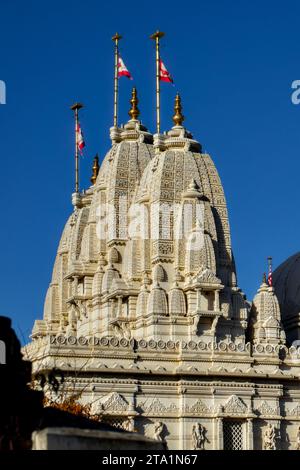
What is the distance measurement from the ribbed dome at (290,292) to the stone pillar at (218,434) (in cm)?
989

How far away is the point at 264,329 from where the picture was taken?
4738 centimetres

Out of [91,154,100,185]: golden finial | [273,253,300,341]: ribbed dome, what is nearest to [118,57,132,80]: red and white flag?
[91,154,100,185]: golden finial

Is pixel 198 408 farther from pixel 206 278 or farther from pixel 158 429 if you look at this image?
pixel 206 278

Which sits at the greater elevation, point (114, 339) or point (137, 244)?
point (137, 244)

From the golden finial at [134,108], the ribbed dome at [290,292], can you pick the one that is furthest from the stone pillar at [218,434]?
the golden finial at [134,108]

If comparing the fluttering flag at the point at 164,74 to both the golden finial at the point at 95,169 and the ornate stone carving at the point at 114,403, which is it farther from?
the ornate stone carving at the point at 114,403

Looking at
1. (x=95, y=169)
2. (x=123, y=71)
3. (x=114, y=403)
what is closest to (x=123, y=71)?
(x=123, y=71)

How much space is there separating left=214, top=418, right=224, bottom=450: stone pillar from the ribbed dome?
989 cm

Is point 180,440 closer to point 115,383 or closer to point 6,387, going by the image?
point 115,383

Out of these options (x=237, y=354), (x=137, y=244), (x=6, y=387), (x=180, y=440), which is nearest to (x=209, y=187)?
(x=137, y=244)

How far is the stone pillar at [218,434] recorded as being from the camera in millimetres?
42500

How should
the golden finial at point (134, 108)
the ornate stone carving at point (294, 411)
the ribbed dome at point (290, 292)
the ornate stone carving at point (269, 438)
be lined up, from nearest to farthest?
1. the ornate stone carving at point (269, 438)
2. the ornate stone carving at point (294, 411)
3. the ribbed dome at point (290, 292)
4. the golden finial at point (134, 108)
